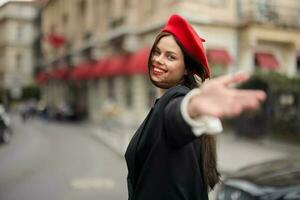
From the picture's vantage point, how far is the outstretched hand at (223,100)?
1272 millimetres

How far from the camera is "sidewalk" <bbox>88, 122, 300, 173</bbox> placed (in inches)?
422

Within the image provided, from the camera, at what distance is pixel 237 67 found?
67.2 feet

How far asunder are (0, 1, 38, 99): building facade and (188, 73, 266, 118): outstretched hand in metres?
3.84

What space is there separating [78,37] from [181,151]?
34.4m

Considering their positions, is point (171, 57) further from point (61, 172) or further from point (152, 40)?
point (152, 40)

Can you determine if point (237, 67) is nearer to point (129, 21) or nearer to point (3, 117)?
point (129, 21)

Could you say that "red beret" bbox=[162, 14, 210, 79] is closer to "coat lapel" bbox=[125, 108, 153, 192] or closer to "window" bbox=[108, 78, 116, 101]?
"coat lapel" bbox=[125, 108, 153, 192]

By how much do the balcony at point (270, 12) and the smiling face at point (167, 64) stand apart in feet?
59.8

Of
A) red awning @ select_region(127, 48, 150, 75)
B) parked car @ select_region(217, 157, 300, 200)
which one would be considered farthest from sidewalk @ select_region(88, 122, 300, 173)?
parked car @ select_region(217, 157, 300, 200)

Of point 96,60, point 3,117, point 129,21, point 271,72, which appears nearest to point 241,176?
point 271,72

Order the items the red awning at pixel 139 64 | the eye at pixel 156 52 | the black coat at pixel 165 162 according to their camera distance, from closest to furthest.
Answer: the black coat at pixel 165 162
the eye at pixel 156 52
the red awning at pixel 139 64

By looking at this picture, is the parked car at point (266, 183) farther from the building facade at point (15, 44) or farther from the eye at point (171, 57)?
the building facade at point (15, 44)

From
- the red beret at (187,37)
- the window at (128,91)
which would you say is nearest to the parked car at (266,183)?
the red beret at (187,37)

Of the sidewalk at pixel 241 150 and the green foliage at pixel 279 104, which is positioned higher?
the green foliage at pixel 279 104
